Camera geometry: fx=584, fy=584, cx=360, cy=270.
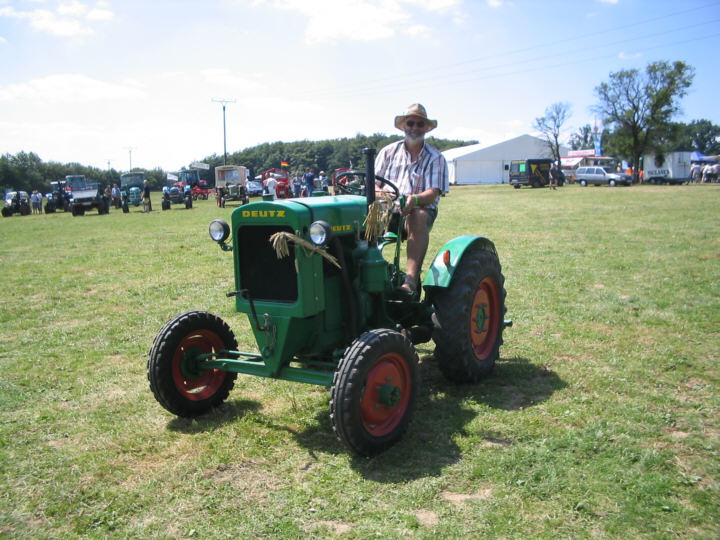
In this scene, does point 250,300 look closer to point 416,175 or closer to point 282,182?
point 416,175

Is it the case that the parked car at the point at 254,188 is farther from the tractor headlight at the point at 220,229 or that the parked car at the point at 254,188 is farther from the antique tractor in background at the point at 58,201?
the tractor headlight at the point at 220,229

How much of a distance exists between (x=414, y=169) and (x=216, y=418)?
8.07 feet

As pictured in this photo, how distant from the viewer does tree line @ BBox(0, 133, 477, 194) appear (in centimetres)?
6000

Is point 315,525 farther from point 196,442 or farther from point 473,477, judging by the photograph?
point 196,442

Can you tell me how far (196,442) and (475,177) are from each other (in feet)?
198

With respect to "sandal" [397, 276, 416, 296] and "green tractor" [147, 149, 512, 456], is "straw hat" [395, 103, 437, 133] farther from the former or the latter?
"sandal" [397, 276, 416, 296]

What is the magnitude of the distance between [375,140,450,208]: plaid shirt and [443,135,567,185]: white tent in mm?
56418

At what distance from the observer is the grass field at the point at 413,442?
279 centimetres

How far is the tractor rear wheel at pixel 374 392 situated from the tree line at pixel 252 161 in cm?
5120

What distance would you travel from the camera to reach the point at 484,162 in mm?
61750

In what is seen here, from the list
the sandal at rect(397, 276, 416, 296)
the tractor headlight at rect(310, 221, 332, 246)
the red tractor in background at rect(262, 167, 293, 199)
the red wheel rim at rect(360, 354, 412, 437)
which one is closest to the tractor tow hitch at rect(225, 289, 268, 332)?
the tractor headlight at rect(310, 221, 332, 246)

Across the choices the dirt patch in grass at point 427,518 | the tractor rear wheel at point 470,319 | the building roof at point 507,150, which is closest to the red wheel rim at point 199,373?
the tractor rear wheel at point 470,319

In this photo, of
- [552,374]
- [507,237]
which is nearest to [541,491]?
[552,374]

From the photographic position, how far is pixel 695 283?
25.1 feet
